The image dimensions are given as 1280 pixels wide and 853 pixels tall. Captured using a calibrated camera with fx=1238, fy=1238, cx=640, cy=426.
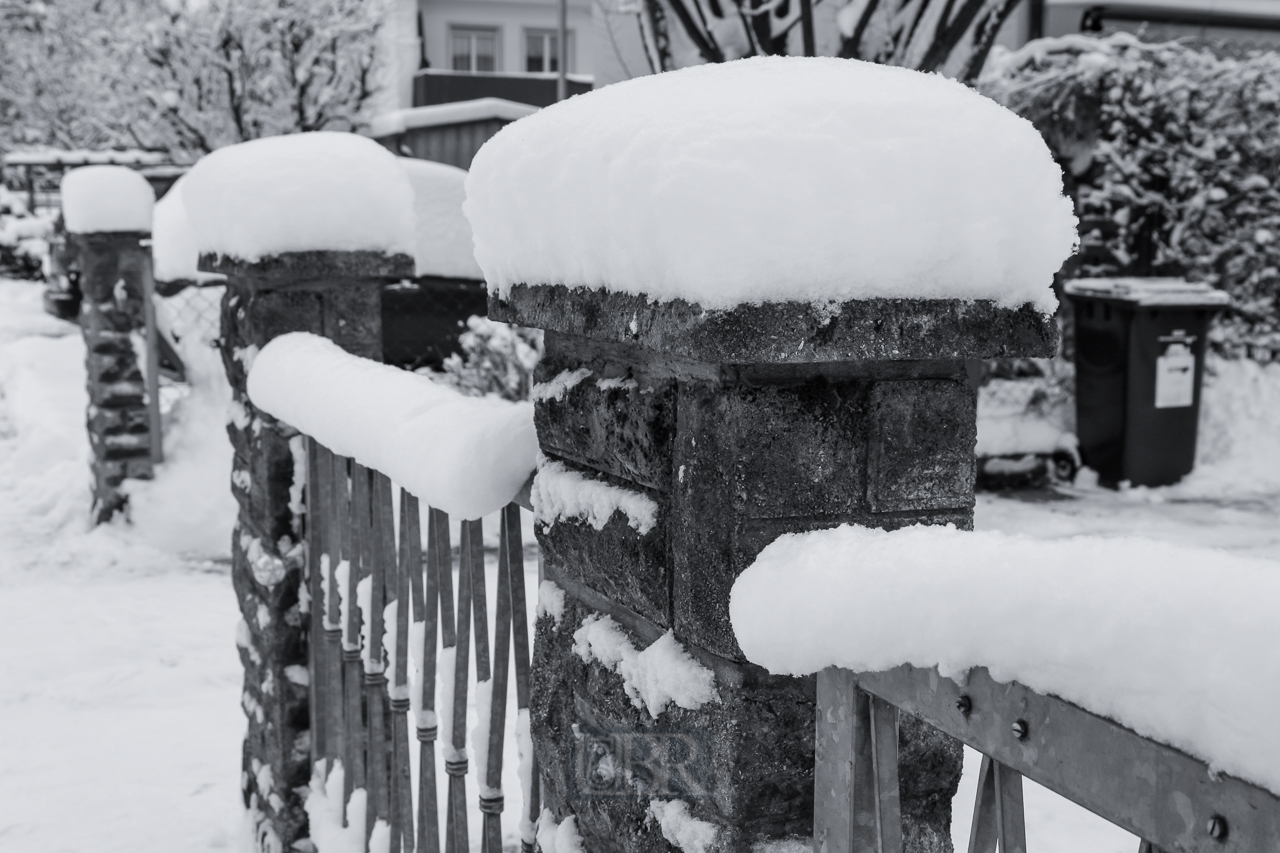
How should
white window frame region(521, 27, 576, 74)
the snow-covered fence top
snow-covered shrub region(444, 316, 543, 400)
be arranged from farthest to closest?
white window frame region(521, 27, 576, 74), snow-covered shrub region(444, 316, 543, 400), the snow-covered fence top

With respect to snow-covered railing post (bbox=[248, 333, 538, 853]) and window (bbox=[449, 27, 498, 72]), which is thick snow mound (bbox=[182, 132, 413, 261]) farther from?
window (bbox=[449, 27, 498, 72])

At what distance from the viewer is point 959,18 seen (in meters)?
6.53

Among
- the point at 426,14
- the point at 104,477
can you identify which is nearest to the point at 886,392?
the point at 104,477

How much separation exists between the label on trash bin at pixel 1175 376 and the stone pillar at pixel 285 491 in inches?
235

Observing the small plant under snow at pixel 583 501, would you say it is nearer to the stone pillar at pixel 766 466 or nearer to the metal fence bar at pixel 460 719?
the stone pillar at pixel 766 466

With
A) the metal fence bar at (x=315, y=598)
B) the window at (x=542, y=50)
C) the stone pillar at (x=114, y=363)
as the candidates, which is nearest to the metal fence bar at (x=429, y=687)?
the metal fence bar at (x=315, y=598)

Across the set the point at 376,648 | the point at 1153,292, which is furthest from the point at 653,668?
the point at 1153,292

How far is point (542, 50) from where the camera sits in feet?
87.5

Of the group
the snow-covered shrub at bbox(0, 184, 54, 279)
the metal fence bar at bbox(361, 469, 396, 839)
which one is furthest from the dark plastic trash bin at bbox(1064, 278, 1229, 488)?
the snow-covered shrub at bbox(0, 184, 54, 279)

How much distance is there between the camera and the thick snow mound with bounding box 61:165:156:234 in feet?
22.6

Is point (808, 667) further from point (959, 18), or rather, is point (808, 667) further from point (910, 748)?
point (959, 18)

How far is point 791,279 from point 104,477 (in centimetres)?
643

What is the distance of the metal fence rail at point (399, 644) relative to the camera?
6.34 feet

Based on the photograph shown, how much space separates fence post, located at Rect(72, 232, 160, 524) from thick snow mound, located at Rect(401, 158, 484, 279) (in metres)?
2.06
